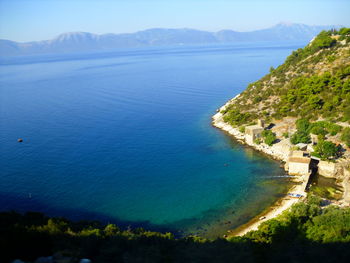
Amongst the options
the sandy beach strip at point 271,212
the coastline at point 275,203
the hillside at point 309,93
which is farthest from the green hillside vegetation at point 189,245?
the hillside at point 309,93

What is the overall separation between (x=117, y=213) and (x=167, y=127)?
23.9m

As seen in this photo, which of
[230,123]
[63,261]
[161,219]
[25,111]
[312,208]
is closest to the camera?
[63,261]

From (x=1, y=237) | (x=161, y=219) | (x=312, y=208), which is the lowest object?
(x=161, y=219)

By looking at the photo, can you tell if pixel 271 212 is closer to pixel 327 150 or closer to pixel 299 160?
pixel 299 160

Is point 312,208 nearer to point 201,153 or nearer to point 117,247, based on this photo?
point 117,247

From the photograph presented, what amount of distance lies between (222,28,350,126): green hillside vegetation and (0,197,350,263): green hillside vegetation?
23.2 m

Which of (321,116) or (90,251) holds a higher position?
(321,116)

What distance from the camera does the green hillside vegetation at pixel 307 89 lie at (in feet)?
127

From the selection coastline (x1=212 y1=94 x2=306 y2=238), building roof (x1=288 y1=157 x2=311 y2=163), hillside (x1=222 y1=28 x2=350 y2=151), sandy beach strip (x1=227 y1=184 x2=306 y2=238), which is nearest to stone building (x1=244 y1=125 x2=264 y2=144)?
coastline (x1=212 y1=94 x2=306 y2=238)

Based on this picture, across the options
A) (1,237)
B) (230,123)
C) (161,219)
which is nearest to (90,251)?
(1,237)

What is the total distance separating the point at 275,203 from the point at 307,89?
23.2 meters

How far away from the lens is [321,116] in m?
37.9

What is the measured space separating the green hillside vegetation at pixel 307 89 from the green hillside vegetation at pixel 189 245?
2325 cm

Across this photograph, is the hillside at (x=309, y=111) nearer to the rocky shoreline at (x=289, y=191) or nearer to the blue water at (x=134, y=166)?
the rocky shoreline at (x=289, y=191)
